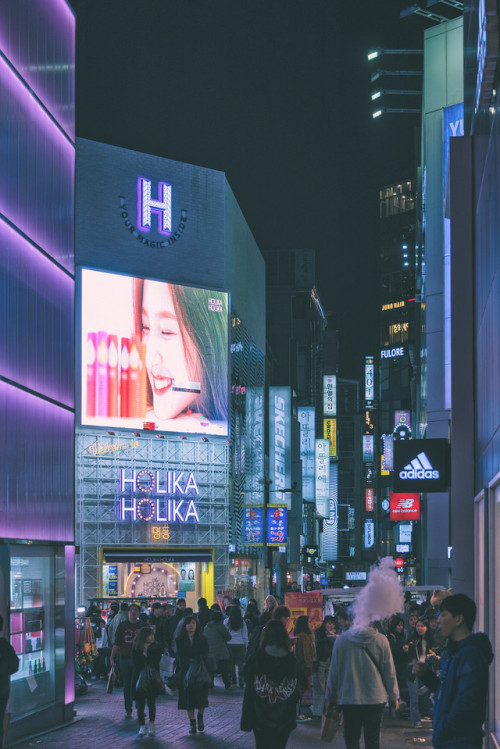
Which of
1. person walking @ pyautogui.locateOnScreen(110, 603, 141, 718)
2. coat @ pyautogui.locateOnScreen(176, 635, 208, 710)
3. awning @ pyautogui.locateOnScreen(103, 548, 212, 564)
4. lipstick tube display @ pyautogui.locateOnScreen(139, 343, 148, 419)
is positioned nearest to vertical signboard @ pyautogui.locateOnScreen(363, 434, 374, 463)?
awning @ pyautogui.locateOnScreen(103, 548, 212, 564)

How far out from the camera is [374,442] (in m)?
126

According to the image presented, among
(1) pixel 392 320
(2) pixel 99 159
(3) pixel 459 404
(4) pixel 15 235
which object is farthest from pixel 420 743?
(1) pixel 392 320

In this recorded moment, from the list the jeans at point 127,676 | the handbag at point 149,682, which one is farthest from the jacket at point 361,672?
the jeans at point 127,676

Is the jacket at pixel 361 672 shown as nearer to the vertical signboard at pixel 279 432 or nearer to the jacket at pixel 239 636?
the jacket at pixel 239 636

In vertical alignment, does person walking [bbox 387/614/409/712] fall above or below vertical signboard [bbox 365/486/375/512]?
above

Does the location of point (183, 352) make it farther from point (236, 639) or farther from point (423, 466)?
point (423, 466)

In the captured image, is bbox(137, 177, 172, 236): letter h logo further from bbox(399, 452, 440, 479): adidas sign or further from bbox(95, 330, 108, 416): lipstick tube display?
bbox(399, 452, 440, 479): adidas sign

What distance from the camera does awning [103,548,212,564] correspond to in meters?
43.1

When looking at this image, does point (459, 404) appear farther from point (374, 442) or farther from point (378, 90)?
point (374, 442)

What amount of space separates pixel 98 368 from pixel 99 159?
30.1 ft

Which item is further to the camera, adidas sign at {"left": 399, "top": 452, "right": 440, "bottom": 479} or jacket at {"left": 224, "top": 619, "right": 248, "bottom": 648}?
jacket at {"left": 224, "top": 619, "right": 248, "bottom": 648}

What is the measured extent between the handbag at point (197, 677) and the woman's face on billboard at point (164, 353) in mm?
30098

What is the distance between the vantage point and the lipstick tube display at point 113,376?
43750mm

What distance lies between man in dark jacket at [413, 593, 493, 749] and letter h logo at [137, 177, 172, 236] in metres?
41.3
